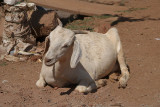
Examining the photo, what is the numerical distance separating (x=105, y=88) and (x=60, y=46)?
138cm

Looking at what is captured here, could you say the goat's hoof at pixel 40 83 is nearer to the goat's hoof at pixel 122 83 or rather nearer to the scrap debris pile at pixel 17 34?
the goat's hoof at pixel 122 83

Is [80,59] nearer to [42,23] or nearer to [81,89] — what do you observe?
[81,89]

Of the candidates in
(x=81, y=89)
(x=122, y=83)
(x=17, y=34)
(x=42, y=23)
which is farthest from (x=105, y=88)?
(x=42, y=23)

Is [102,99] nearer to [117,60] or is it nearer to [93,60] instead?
[93,60]

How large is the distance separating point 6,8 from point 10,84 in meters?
2.44

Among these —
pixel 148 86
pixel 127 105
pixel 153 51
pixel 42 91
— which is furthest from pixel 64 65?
pixel 153 51

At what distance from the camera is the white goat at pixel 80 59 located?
15.3 ft

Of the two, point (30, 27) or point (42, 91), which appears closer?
point (42, 91)

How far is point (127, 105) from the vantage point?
487 centimetres

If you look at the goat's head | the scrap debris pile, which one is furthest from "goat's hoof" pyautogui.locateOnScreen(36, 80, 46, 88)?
the scrap debris pile

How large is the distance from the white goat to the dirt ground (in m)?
0.17

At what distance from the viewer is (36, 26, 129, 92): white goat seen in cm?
467

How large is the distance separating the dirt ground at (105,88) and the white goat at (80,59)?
17cm

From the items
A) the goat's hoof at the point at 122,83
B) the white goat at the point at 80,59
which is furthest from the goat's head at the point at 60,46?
the goat's hoof at the point at 122,83
